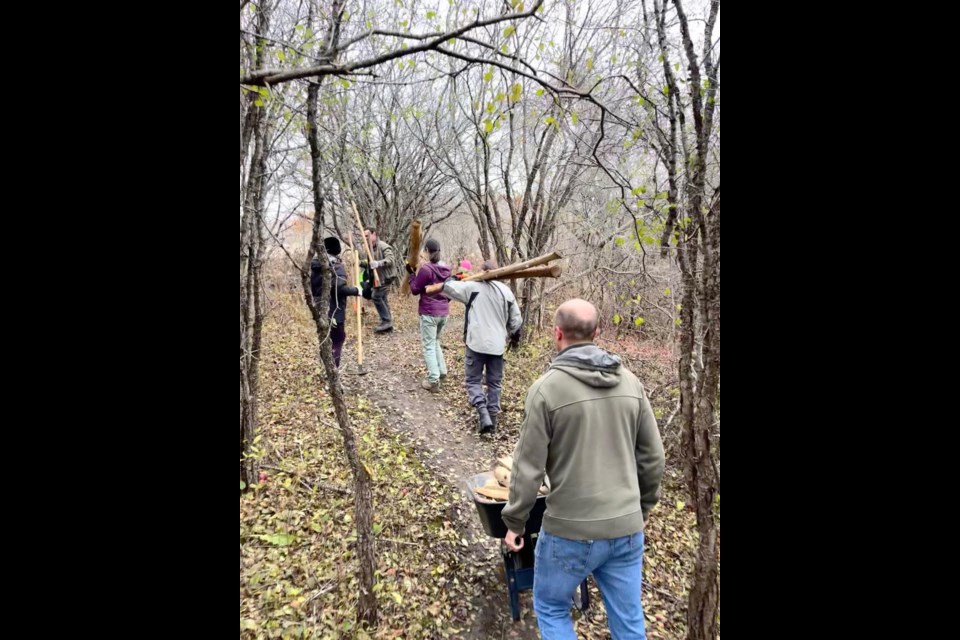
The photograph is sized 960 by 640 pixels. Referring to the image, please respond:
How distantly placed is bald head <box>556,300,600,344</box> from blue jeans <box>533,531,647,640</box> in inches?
41.0

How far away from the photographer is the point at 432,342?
7.33 metres

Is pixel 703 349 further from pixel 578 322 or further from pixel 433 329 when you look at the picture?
pixel 433 329

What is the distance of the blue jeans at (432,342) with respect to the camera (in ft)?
23.5

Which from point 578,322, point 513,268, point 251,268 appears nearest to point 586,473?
point 578,322

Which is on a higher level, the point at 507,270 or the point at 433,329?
the point at 507,270

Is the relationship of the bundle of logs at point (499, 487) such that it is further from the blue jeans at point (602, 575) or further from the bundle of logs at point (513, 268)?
the bundle of logs at point (513, 268)

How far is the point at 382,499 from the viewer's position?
4.14 meters

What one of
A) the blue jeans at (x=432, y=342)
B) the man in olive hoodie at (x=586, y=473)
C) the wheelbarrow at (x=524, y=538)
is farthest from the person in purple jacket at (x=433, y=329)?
Result: the man in olive hoodie at (x=586, y=473)

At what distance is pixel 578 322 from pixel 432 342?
5.22m

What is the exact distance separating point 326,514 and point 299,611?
997mm

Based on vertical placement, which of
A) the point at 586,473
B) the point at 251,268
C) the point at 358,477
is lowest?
the point at 358,477
